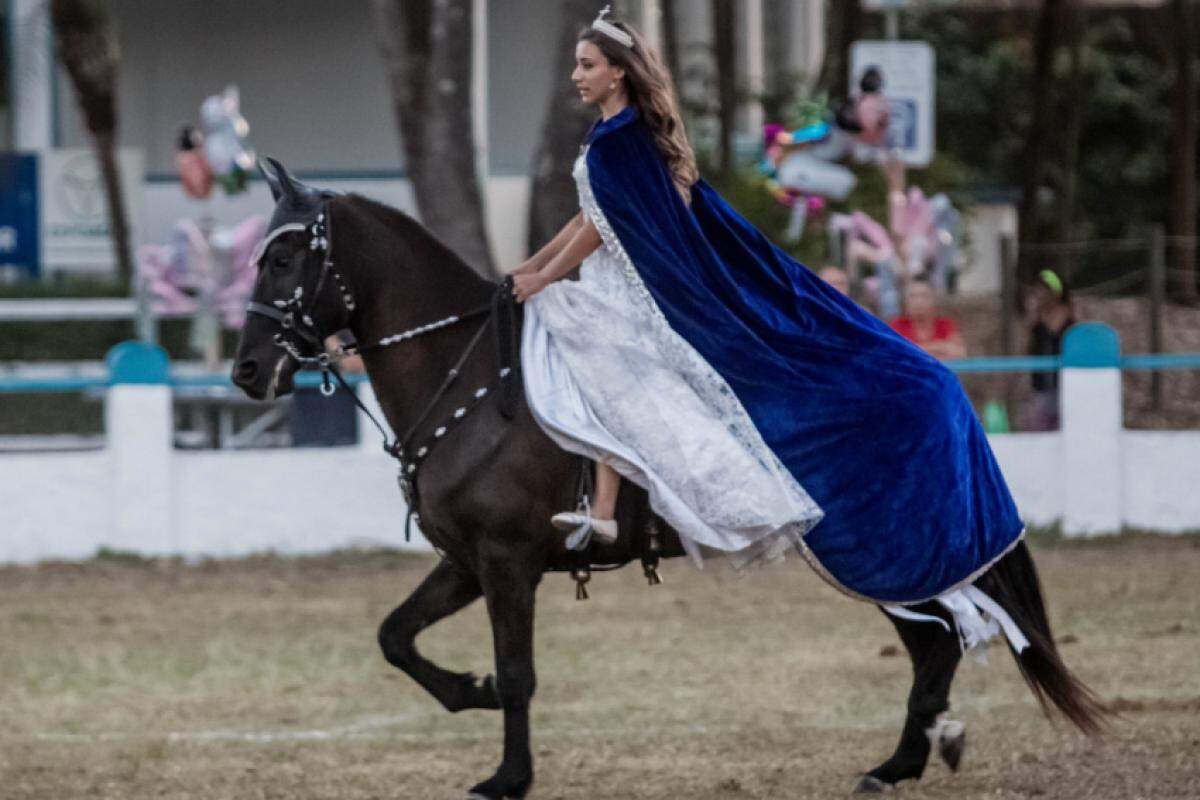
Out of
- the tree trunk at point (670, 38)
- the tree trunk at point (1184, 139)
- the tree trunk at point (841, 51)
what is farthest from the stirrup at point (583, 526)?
the tree trunk at point (1184, 139)

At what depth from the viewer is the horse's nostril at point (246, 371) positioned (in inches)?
258

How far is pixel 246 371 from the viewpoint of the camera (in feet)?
21.5

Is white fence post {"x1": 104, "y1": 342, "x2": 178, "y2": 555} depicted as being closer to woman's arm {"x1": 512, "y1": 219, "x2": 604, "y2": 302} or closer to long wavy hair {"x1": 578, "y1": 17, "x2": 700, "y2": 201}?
woman's arm {"x1": 512, "y1": 219, "x2": 604, "y2": 302}

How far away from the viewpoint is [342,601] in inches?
460

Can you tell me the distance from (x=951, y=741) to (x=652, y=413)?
147 cm

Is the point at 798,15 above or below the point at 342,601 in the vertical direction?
above

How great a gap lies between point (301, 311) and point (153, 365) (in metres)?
6.19

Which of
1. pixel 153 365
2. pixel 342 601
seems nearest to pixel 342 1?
pixel 153 365

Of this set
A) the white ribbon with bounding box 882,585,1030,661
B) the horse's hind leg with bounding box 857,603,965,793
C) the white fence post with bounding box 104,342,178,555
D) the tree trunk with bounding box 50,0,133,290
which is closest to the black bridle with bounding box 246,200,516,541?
the white ribbon with bounding box 882,585,1030,661

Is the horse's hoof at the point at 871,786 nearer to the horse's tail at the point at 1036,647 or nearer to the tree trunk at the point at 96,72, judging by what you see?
the horse's tail at the point at 1036,647

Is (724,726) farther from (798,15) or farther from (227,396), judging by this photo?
(798,15)

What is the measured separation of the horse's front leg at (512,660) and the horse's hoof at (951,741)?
135cm

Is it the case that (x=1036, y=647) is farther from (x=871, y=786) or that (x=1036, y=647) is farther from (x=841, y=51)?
(x=841, y=51)

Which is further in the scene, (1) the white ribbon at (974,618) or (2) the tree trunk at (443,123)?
(2) the tree trunk at (443,123)
